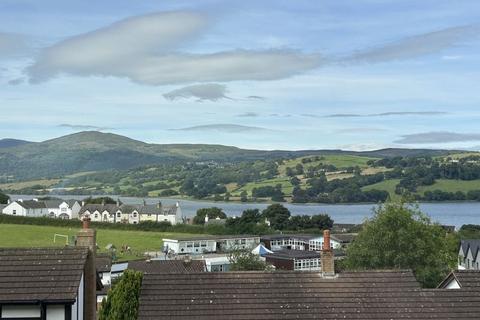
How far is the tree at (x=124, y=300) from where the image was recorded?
18281mm

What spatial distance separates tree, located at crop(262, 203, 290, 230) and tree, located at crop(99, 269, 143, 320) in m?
111

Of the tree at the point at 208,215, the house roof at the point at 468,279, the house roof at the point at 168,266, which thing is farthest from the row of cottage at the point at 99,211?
the house roof at the point at 468,279

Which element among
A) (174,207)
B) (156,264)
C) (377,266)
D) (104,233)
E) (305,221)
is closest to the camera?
(377,266)

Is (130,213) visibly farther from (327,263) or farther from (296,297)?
(296,297)

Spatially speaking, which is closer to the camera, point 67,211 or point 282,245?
point 282,245

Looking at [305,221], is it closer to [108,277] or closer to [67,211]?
[67,211]

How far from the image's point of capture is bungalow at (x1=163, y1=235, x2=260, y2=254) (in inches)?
3775

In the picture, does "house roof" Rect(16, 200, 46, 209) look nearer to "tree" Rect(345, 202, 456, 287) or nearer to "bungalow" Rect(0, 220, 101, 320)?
"tree" Rect(345, 202, 456, 287)

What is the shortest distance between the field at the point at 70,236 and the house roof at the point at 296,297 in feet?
202

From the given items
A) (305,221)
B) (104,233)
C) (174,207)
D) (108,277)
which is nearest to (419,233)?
(108,277)

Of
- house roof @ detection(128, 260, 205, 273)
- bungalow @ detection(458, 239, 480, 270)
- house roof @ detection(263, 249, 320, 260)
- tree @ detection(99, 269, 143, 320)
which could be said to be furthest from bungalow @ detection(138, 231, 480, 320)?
house roof @ detection(263, 249, 320, 260)

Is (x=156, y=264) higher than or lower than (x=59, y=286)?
lower

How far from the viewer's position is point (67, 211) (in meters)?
163

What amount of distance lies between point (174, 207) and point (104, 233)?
165 feet
